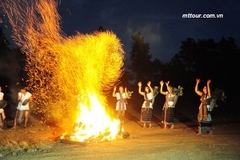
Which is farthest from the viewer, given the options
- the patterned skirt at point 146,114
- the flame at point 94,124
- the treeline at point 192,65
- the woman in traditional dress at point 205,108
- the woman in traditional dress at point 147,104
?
the treeline at point 192,65

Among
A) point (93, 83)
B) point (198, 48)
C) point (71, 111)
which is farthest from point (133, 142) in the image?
point (198, 48)

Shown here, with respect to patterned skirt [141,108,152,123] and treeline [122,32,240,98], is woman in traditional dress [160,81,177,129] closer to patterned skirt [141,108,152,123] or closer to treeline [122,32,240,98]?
patterned skirt [141,108,152,123]

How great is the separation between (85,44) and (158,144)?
6.55 meters

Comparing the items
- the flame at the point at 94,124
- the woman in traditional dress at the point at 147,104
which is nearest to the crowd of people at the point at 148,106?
the woman in traditional dress at the point at 147,104

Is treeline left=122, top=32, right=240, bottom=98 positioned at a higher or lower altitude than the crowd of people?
higher

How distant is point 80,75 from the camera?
1420cm

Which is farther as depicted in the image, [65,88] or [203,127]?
[65,88]

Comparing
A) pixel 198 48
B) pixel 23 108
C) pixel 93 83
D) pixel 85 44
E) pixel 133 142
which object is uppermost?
pixel 198 48

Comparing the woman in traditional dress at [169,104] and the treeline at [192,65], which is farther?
the treeline at [192,65]

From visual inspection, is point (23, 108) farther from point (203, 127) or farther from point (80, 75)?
point (203, 127)

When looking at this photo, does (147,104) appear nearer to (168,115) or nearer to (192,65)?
(168,115)

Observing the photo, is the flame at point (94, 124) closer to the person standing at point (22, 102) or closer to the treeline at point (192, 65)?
the person standing at point (22, 102)

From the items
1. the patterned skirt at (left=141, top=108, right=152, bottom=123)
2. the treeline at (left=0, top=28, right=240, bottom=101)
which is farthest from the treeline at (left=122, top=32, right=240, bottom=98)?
the patterned skirt at (left=141, top=108, right=152, bottom=123)

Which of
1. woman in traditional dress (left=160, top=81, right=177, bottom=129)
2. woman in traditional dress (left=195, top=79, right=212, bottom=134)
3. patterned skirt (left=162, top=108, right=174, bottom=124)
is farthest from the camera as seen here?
patterned skirt (left=162, top=108, right=174, bottom=124)
